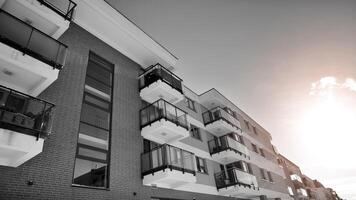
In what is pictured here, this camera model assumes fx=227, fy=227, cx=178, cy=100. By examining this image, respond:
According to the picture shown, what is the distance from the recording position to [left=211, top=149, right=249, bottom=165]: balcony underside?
18.8m

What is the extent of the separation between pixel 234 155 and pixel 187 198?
22.8 feet

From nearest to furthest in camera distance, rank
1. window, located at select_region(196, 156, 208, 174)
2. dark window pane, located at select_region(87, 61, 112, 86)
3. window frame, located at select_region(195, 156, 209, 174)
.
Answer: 1. dark window pane, located at select_region(87, 61, 112, 86)
2. window frame, located at select_region(195, 156, 209, 174)
3. window, located at select_region(196, 156, 208, 174)

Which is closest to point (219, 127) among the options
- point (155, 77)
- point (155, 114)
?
point (155, 77)

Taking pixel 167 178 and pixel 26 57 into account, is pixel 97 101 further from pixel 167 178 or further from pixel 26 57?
pixel 167 178

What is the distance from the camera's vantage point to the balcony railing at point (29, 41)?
8.35 metres

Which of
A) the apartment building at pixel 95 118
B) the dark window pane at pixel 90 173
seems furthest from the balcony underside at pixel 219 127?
the dark window pane at pixel 90 173

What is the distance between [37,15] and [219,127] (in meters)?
16.2

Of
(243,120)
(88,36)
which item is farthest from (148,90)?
(243,120)

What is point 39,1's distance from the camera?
10.3 metres

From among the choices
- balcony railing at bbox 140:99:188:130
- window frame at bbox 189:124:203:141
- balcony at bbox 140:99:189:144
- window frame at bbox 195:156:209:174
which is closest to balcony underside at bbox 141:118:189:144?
balcony at bbox 140:99:189:144

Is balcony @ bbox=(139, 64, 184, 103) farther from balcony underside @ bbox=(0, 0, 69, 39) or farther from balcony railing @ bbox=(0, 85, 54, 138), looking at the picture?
balcony railing @ bbox=(0, 85, 54, 138)

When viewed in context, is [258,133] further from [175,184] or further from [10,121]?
[10,121]

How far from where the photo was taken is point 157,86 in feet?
49.7

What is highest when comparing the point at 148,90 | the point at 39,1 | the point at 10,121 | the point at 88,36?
the point at 88,36
